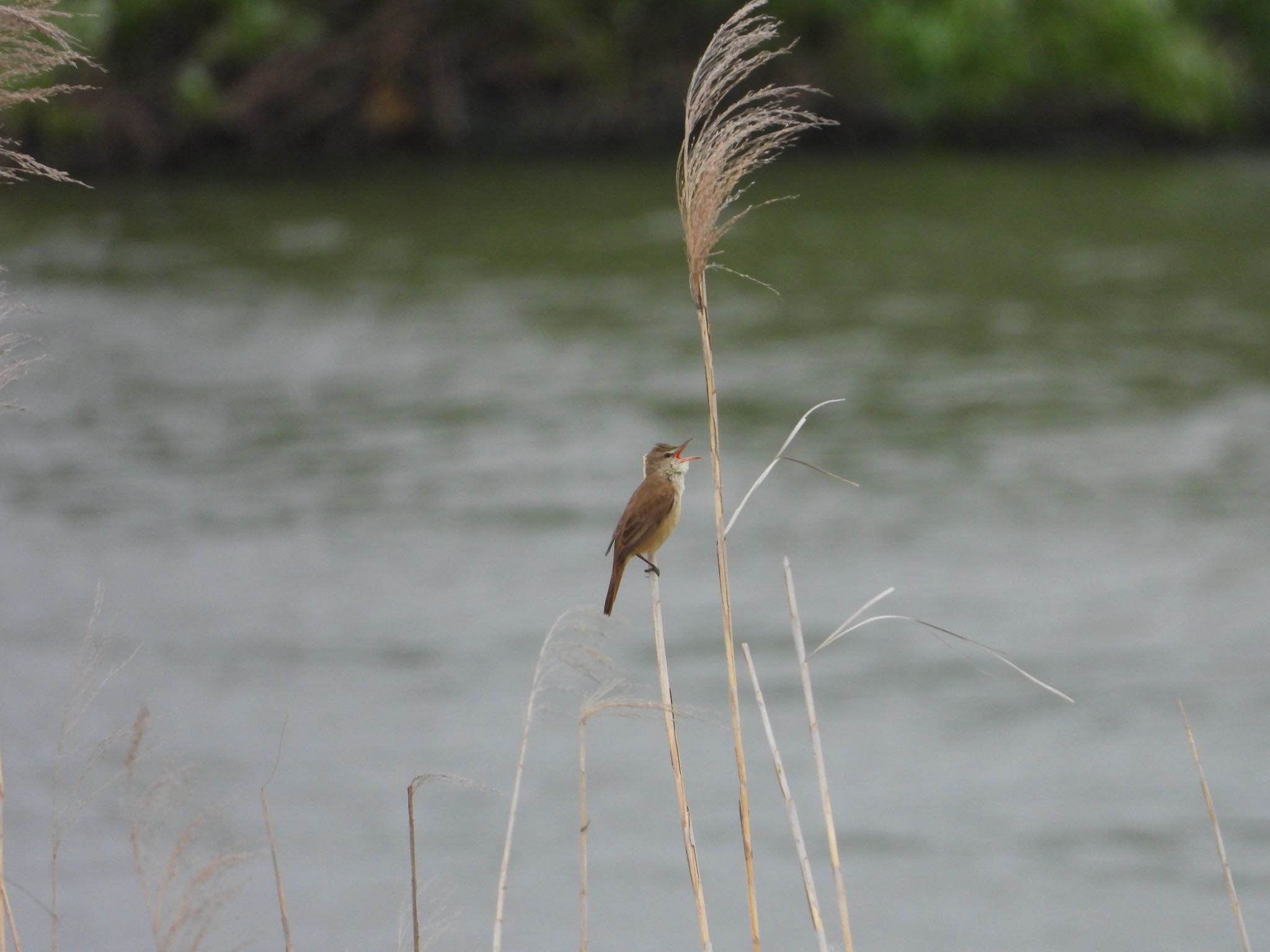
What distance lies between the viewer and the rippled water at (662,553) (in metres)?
5.52

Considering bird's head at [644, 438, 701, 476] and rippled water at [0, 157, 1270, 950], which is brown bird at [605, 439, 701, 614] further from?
rippled water at [0, 157, 1270, 950]

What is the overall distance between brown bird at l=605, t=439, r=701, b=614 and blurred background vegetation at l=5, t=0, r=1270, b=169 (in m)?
13.7

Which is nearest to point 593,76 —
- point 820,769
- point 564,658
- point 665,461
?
point 665,461

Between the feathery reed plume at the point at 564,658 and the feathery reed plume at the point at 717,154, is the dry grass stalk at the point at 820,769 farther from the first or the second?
the feathery reed plume at the point at 564,658

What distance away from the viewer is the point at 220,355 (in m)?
11.4

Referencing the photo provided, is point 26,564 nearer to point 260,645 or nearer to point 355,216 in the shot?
point 260,645

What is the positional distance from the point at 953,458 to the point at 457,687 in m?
3.69

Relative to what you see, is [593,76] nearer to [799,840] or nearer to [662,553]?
[662,553]

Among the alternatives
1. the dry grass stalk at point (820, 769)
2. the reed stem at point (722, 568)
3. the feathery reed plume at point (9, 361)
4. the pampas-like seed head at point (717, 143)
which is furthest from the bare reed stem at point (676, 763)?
the feathery reed plume at point (9, 361)

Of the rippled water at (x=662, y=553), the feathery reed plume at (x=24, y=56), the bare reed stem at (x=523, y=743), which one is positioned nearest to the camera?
the feathery reed plume at (x=24, y=56)

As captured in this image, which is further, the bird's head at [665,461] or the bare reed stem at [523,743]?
the bird's head at [665,461]

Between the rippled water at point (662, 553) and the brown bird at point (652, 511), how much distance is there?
243mm

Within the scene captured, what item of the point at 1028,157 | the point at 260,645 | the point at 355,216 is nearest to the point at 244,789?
the point at 260,645

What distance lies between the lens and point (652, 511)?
A: 255 cm
